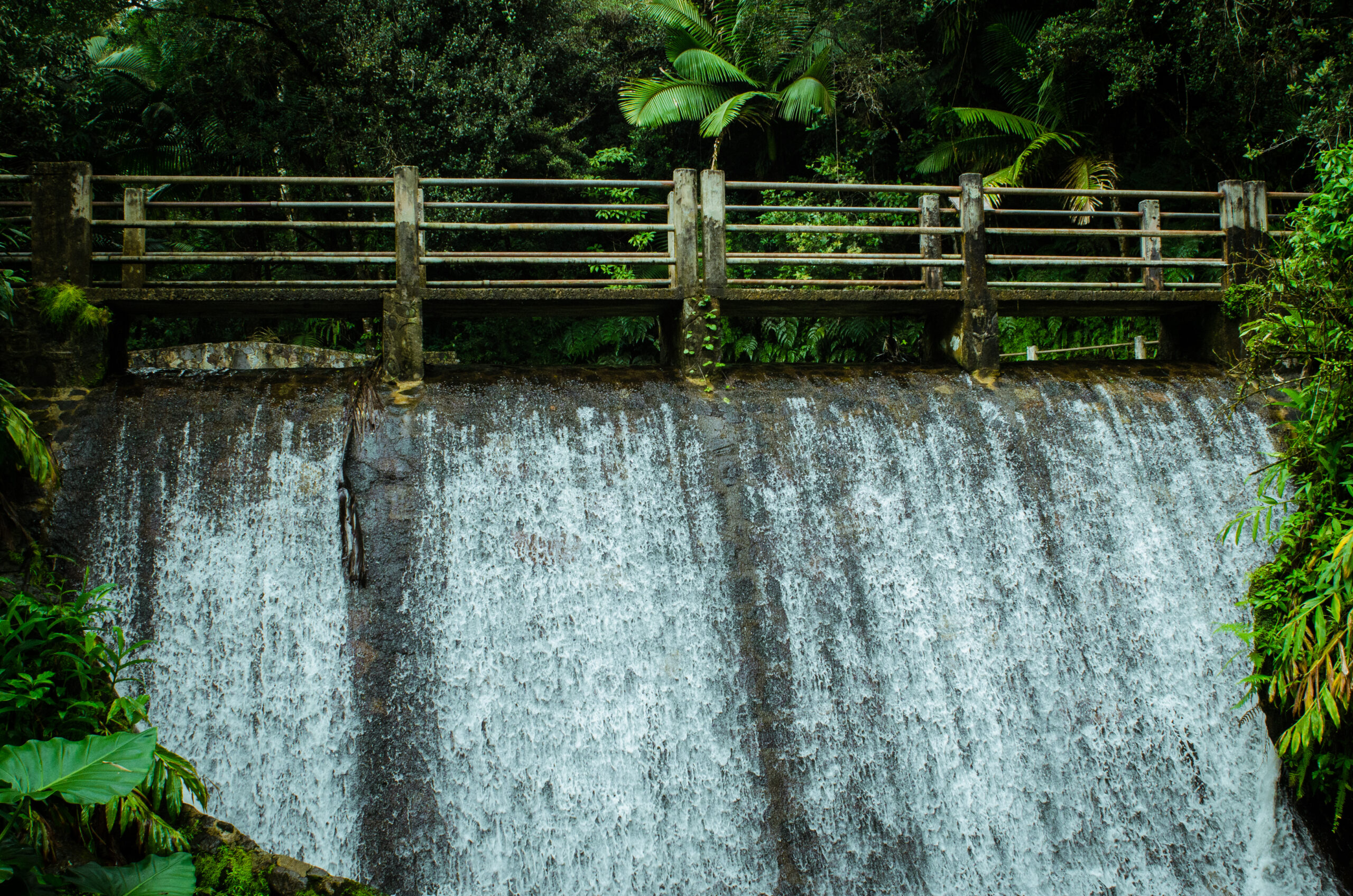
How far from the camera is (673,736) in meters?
5.93

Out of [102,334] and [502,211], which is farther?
[502,211]

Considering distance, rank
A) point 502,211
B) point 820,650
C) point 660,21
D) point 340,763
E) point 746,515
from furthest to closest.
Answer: point 660,21
point 502,211
point 746,515
point 820,650
point 340,763

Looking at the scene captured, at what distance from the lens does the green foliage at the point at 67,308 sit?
22.2 ft

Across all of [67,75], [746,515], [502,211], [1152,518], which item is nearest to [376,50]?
[502,211]

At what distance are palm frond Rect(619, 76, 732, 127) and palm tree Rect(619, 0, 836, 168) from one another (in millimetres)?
12

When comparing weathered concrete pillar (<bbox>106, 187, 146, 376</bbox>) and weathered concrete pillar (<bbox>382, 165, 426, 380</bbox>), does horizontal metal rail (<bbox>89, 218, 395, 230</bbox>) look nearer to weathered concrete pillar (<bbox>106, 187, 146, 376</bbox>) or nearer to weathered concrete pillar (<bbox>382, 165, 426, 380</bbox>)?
weathered concrete pillar (<bbox>106, 187, 146, 376</bbox>)

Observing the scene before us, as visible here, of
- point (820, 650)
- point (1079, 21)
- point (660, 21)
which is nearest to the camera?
point (820, 650)

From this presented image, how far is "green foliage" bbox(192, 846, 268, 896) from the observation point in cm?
363

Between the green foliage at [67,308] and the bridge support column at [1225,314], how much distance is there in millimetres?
9772

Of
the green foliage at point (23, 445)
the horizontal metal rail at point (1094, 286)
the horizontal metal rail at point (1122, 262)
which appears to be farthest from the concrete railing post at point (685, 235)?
the green foliage at point (23, 445)

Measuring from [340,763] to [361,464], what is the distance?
7.14 ft

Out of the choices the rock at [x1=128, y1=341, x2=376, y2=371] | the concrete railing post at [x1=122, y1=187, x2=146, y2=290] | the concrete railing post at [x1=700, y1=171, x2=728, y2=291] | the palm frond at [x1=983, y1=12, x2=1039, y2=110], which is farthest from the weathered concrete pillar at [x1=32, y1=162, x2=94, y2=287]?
the palm frond at [x1=983, y1=12, x2=1039, y2=110]

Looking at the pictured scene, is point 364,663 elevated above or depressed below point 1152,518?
below

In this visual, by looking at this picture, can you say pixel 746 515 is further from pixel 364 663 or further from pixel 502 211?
pixel 502 211
